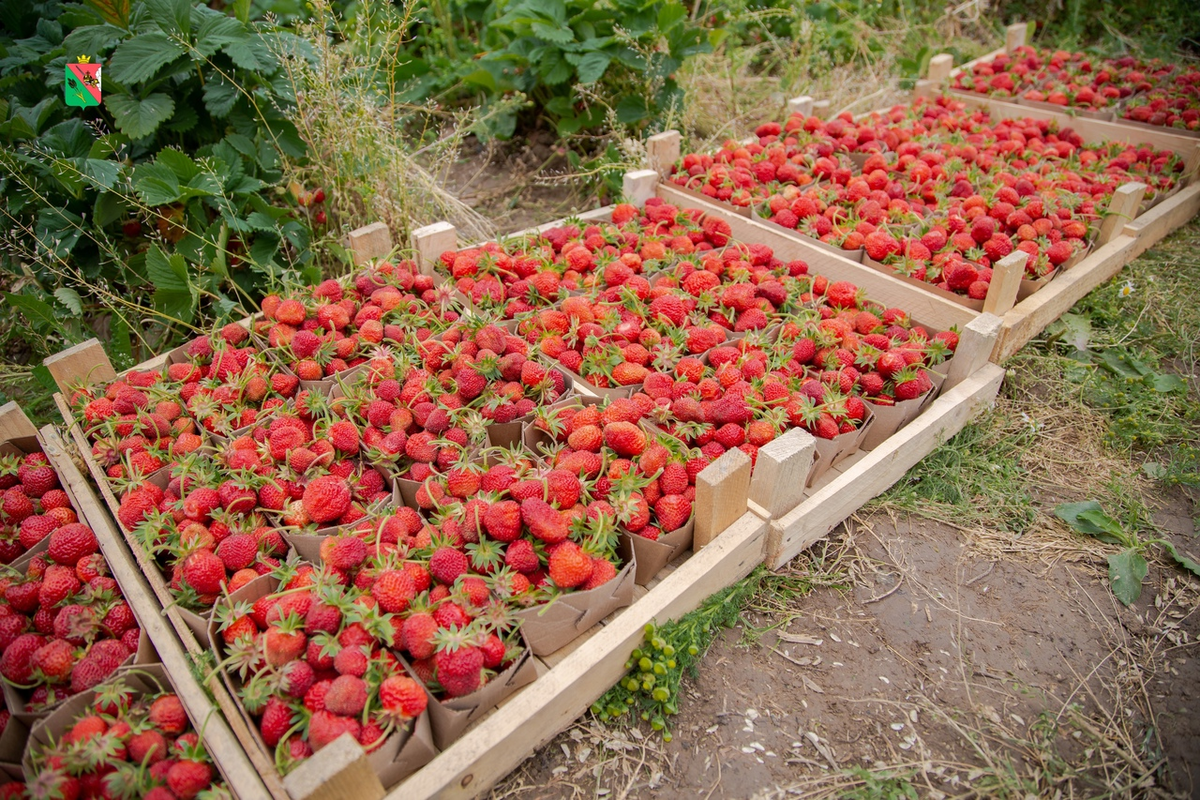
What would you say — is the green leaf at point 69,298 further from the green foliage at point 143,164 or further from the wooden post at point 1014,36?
the wooden post at point 1014,36

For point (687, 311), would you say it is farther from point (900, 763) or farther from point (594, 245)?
point (900, 763)

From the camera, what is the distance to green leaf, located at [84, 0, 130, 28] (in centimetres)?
242

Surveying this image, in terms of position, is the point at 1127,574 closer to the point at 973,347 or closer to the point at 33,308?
the point at 973,347

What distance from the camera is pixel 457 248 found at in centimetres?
280

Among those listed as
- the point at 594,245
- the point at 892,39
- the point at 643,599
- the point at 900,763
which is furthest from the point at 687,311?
the point at 892,39

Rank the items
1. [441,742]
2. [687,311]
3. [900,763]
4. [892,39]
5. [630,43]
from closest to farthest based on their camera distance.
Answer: [441,742], [900,763], [687,311], [630,43], [892,39]

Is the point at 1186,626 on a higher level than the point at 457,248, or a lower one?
lower

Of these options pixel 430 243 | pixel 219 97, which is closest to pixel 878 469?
pixel 430 243

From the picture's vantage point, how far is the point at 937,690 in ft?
5.72

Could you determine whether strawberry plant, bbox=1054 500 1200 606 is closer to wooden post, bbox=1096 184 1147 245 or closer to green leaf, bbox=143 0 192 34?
wooden post, bbox=1096 184 1147 245

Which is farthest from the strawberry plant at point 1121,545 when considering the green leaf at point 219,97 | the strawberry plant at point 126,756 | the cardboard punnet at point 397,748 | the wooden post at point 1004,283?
the green leaf at point 219,97

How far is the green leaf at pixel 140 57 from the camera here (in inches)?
94.8

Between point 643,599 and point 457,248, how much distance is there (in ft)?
5.54

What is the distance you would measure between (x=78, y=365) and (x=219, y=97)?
1166mm
